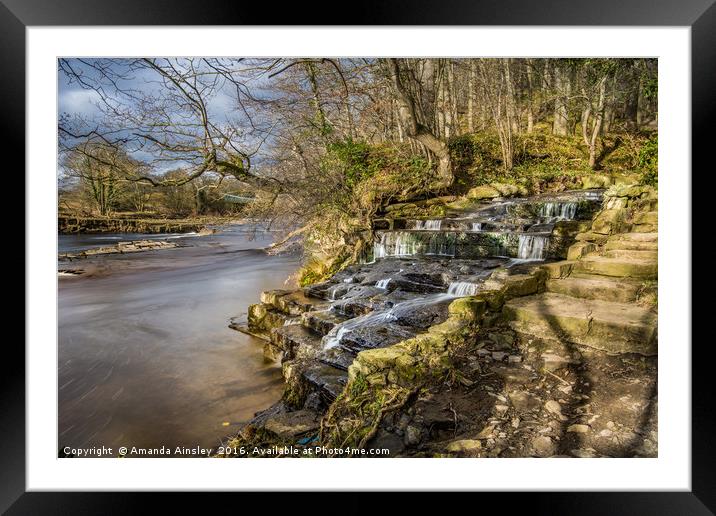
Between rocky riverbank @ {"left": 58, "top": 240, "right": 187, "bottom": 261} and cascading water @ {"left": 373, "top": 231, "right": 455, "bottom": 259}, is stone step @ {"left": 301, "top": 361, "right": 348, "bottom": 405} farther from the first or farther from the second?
rocky riverbank @ {"left": 58, "top": 240, "right": 187, "bottom": 261}

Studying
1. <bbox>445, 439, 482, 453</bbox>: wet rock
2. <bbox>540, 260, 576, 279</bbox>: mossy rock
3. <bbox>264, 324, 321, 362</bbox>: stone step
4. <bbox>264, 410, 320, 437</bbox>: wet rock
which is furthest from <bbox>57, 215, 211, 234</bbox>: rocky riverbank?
<bbox>540, 260, 576, 279</bbox>: mossy rock

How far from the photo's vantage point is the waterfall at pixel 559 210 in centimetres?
336

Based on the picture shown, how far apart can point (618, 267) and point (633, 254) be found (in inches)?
4.9

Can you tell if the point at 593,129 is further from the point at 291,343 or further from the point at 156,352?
the point at 156,352

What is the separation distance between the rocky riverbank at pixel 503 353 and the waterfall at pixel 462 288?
2cm

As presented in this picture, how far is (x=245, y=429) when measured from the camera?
6.84 ft

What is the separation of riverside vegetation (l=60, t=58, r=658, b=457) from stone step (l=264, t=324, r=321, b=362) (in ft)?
0.07

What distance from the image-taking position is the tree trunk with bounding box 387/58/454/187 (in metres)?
3.76

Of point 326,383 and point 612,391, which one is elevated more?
point 612,391

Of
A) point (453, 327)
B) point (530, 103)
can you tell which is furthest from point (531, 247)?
point (453, 327)
